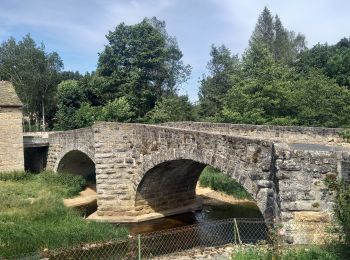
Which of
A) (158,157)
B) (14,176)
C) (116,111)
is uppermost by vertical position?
(116,111)

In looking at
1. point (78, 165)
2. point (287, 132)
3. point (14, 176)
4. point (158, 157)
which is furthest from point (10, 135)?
point (287, 132)

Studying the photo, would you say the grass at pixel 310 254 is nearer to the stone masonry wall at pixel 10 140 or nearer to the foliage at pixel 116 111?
the stone masonry wall at pixel 10 140

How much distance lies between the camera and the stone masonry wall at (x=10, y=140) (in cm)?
2903

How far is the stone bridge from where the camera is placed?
9625 millimetres

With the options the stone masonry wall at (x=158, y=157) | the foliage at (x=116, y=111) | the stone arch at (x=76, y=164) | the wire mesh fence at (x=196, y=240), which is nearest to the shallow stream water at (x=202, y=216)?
the stone masonry wall at (x=158, y=157)

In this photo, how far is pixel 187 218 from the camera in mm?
21828

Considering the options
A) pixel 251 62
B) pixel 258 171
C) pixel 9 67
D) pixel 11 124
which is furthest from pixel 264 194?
pixel 9 67

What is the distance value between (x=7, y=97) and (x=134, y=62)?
55.6 feet

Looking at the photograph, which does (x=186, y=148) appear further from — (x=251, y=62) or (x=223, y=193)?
(x=251, y=62)

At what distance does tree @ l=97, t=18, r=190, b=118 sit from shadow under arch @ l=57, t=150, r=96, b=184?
11162 mm

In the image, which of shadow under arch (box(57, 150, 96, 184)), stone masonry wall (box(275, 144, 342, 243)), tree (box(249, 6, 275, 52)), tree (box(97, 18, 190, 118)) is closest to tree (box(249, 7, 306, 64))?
tree (box(249, 6, 275, 52))

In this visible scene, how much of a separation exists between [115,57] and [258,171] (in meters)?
35.0

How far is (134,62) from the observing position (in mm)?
44281

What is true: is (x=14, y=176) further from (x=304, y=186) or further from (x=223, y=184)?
(x=304, y=186)
